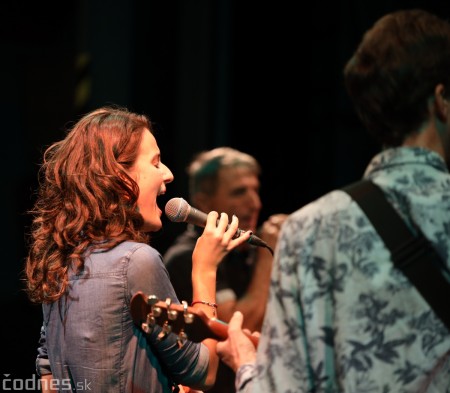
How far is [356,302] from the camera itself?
4.76 feet

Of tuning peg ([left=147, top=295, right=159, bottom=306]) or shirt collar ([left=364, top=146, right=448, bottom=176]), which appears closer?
shirt collar ([left=364, top=146, right=448, bottom=176])

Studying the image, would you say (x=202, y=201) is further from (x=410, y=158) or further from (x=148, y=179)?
(x=410, y=158)

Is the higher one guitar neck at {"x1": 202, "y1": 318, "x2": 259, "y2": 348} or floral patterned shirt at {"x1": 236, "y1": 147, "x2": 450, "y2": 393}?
floral patterned shirt at {"x1": 236, "y1": 147, "x2": 450, "y2": 393}

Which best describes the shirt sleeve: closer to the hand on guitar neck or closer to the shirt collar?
the hand on guitar neck

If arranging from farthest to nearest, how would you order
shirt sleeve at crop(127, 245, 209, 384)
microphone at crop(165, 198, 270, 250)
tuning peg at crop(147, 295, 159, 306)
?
microphone at crop(165, 198, 270, 250) < shirt sleeve at crop(127, 245, 209, 384) < tuning peg at crop(147, 295, 159, 306)

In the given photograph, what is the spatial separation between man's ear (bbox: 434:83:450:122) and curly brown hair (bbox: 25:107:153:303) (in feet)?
2.96

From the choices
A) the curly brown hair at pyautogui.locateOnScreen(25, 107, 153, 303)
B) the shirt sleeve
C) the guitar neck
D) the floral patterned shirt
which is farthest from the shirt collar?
the curly brown hair at pyautogui.locateOnScreen(25, 107, 153, 303)

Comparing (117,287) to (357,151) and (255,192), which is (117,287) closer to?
(255,192)

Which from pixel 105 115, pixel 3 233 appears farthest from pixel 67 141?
pixel 3 233

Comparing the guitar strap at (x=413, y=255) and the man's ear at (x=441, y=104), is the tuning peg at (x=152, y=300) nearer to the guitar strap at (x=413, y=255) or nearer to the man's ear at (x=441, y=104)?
the guitar strap at (x=413, y=255)

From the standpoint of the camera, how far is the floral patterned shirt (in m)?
1.45

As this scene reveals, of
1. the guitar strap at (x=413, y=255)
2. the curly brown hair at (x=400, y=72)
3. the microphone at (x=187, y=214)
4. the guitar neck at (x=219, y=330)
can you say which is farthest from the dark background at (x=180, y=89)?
the guitar strap at (x=413, y=255)

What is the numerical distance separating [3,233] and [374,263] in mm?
4263

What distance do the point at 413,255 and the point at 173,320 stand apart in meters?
0.65
